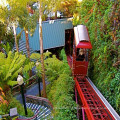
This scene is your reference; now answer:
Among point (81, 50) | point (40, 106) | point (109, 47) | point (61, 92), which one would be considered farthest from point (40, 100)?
point (109, 47)

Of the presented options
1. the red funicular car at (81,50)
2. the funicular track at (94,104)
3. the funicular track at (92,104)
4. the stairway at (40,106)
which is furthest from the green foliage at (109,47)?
the stairway at (40,106)

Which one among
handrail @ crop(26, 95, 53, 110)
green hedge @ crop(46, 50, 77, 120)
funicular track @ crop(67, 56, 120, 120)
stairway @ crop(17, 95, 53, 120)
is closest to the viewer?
funicular track @ crop(67, 56, 120, 120)

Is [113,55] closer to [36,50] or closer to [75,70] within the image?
[75,70]

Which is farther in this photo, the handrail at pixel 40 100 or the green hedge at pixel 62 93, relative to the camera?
the handrail at pixel 40 100

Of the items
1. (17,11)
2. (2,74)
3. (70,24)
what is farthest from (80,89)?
(70,24)

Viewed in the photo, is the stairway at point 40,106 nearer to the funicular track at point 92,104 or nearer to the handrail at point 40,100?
the handrail at point 40,100

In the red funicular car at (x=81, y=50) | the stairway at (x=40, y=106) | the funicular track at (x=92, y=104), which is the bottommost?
the stairway at (x=40, y=106)

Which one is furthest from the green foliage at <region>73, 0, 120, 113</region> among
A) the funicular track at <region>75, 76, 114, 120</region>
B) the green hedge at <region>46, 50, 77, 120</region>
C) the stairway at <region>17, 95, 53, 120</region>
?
the stairway at <region>17, 95, 53, 120</region>

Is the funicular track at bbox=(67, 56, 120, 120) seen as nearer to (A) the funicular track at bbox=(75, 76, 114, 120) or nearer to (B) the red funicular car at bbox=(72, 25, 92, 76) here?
(A) the funicular track at bbox=(75, 76, 114, 120)

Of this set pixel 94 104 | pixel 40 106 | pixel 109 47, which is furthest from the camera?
pixel 40 106

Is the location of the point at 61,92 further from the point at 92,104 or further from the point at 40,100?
the point at 40,100

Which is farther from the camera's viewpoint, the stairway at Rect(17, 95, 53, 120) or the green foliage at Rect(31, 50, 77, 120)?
the stairway at Rect(17, 95, 53, 120)

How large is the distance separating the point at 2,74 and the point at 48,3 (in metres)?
4.23

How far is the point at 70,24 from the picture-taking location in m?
13.3
